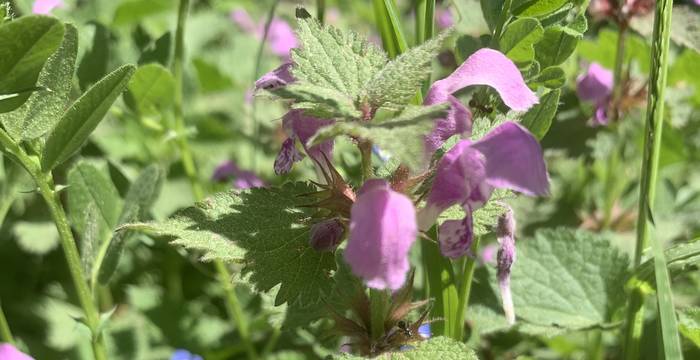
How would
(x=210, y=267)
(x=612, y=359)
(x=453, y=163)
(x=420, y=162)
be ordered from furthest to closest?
(x=210, y=267) → (x=612, y=359) → (x=453, y=163) → (x=420, y=162)

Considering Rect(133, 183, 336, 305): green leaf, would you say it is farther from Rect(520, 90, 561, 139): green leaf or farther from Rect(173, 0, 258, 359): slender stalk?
Rect(173, 0, 258, 359): slender stalk

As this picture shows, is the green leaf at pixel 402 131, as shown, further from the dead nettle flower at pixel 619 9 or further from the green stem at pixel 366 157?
the dead nettle flower at pixel 619 9

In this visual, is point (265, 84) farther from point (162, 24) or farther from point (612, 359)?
point (162, 24)

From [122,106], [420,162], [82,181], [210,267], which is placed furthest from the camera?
[210,267]

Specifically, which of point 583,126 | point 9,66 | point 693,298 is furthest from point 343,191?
point 693,298

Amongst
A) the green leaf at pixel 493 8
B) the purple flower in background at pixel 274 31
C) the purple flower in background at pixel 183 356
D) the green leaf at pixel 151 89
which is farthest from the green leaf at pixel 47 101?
the purple flower in background at pixel 274 31
